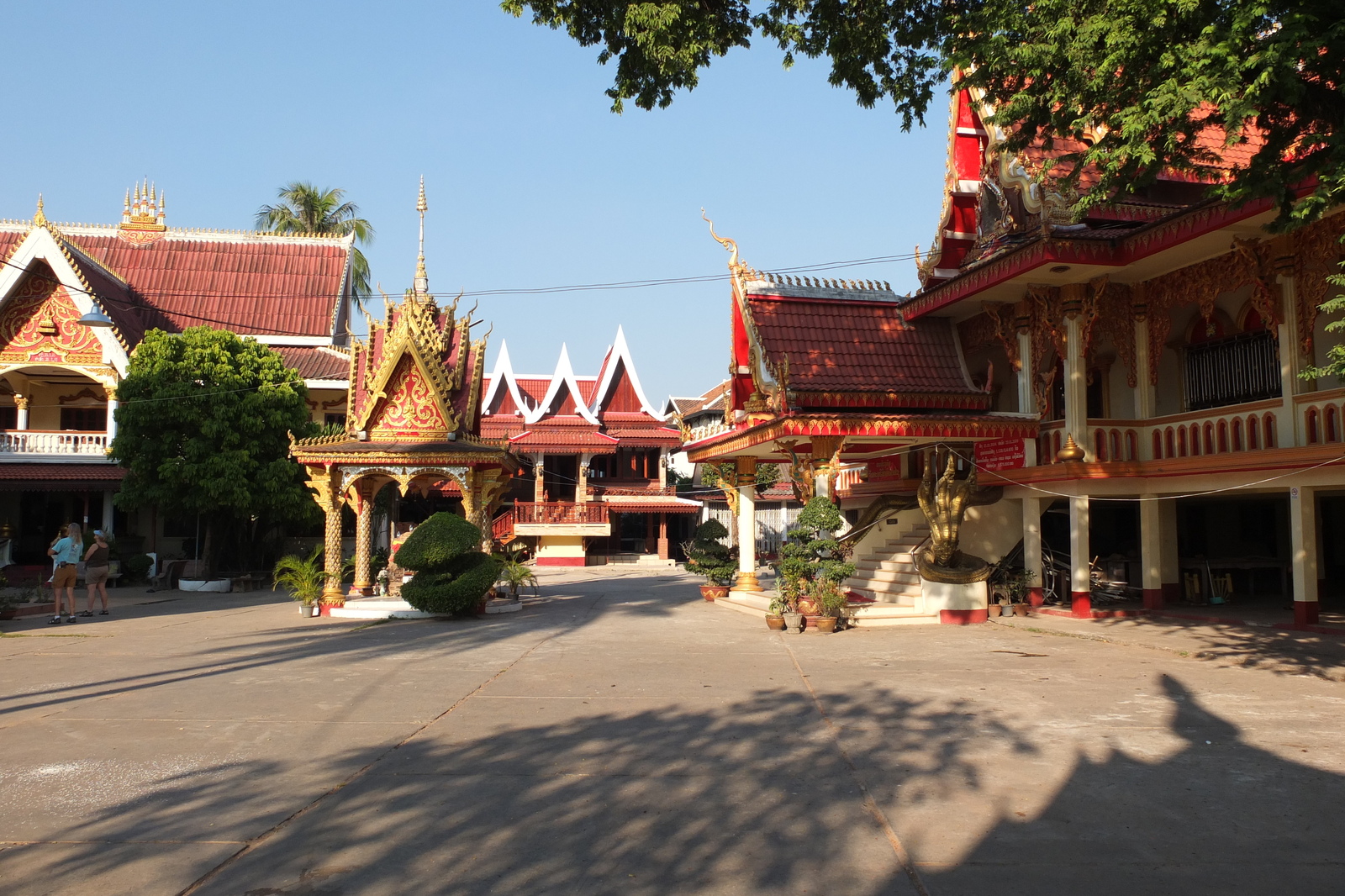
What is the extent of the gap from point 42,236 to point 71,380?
15.3 feet

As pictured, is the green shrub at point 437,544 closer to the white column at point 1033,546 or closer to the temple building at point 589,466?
the white column at point 1033,546

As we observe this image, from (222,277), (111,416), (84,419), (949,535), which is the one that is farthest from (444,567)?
(222,277)

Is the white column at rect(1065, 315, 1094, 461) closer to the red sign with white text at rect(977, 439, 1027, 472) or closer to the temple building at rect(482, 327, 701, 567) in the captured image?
the red sign with white text at rect(977, 439, 1027, 472)

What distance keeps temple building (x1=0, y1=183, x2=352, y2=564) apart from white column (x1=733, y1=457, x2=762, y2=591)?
1542 centimetres

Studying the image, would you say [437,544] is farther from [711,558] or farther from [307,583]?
[711,558]

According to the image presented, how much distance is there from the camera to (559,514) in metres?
34.5

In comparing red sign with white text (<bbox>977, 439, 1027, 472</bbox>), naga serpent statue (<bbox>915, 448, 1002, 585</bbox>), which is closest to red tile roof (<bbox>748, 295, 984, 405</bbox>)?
red sign with white text (<bbox>977, 439, 1027, 472</bbox>)

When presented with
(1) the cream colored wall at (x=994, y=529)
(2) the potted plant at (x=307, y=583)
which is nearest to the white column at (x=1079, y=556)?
(1) the cream colored wall at (x=994, y=529)

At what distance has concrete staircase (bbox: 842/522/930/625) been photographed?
1417 cm

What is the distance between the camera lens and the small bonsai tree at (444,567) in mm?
14016

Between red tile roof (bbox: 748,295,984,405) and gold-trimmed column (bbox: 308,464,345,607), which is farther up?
red tile roof (bbox: 748,295,984,405)

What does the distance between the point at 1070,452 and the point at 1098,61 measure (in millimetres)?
7449

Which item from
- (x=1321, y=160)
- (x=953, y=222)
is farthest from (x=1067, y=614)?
(x=1321, y=160)

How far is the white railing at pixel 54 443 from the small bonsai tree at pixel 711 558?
17.7 meters
